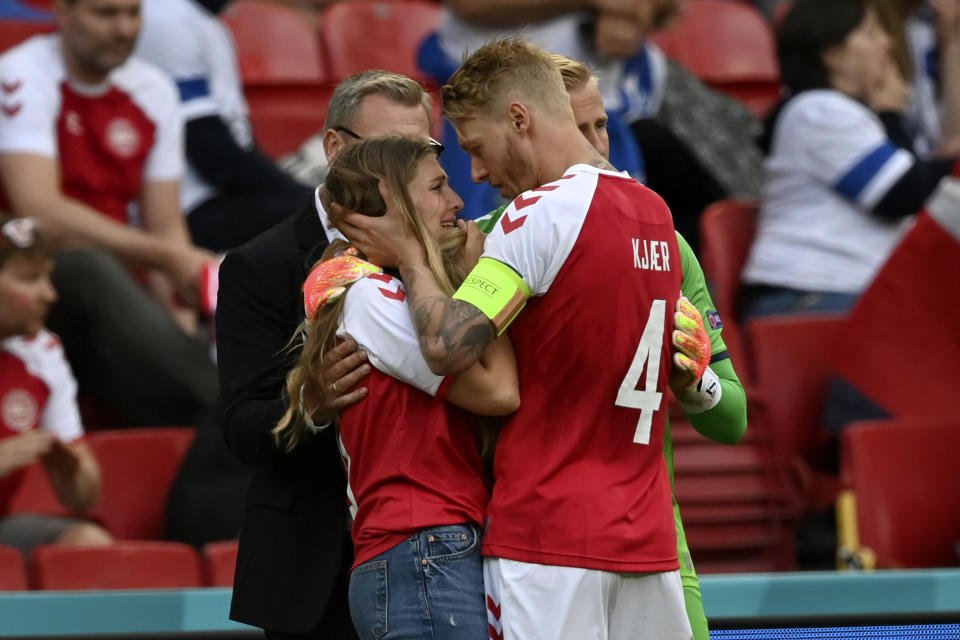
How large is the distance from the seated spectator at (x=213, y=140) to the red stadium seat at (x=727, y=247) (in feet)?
4.34

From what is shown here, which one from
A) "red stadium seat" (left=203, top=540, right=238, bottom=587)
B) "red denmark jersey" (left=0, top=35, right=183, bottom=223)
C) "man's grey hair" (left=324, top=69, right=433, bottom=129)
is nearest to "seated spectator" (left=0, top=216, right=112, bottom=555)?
"red stadium seat" (left=203, top=540, right=238, bottom=587)

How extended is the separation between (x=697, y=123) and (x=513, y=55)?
365cm

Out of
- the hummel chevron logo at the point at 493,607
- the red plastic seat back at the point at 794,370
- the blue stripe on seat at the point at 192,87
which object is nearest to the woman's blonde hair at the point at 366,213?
the hummel chevron logo at the point at 493,607

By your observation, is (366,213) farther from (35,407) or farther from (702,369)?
(35,407)

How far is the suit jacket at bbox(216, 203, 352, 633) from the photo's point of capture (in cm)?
243

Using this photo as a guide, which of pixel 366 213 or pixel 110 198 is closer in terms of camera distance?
pixel 366 213

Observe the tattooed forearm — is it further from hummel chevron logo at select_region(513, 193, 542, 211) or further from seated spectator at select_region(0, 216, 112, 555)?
seated spectator at select_region(0, 216, 112, 555)

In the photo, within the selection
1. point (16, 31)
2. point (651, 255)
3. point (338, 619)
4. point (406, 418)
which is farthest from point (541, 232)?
point (16, 31)

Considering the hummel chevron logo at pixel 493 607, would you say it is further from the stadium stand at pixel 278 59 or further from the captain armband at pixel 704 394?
the stadium stand at pixel 278 59

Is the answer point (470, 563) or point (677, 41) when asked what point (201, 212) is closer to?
point (677, 41)

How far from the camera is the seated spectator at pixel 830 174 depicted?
4934 millimetres

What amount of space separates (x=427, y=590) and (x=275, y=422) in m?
0.42

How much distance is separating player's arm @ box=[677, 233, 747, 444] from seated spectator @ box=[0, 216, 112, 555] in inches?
73.5

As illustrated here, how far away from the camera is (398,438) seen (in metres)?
2.20
